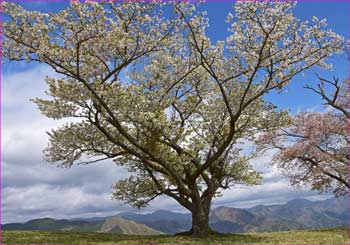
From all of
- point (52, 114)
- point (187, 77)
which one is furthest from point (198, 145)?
point (52, 114)

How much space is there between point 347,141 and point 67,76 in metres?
30.6

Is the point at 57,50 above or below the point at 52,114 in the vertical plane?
above

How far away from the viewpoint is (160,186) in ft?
116

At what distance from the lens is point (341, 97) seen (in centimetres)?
4500

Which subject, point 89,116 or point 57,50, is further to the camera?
point 89,116

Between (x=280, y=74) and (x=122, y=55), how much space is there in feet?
36.0

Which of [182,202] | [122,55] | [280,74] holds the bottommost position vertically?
[182,202]

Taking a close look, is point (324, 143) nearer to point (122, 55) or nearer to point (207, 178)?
point (207, 178)

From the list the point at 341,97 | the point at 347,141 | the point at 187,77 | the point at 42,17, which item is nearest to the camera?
the point at 42,17

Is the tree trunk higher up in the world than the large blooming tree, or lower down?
lower down

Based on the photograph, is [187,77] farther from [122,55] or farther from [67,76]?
[67,76]

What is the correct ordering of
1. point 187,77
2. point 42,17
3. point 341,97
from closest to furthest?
point 42,17, point 187,77, point 341,97

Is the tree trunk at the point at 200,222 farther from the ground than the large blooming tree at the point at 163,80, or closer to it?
closer to it

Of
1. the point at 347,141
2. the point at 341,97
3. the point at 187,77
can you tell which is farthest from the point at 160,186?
the point at 341,97
